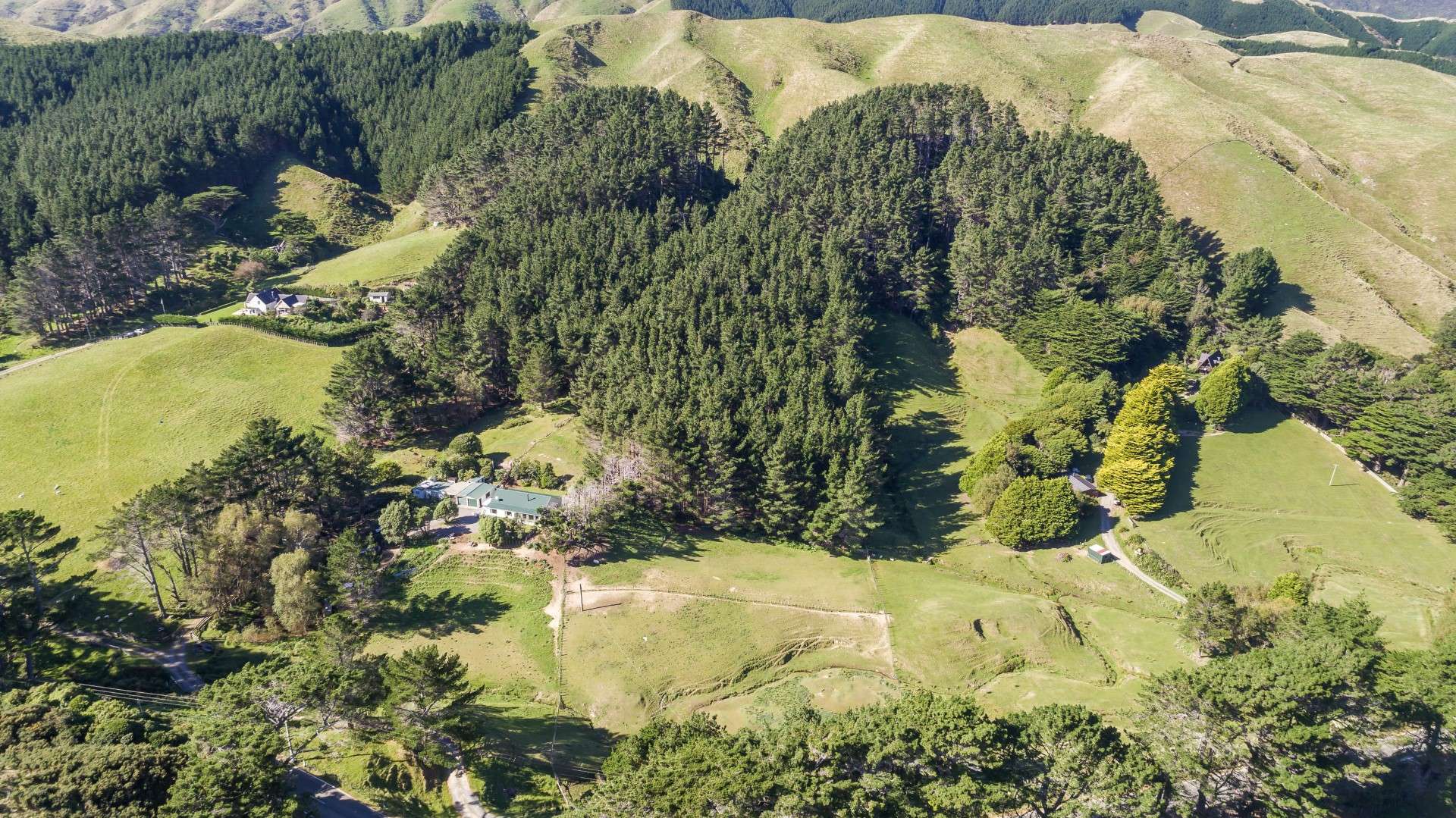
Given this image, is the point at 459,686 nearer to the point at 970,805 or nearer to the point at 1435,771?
the point at 970,805

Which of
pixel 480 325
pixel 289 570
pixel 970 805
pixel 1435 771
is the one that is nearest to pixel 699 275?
pixel 480 325

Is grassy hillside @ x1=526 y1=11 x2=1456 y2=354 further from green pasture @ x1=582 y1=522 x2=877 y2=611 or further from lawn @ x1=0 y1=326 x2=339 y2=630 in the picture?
lawn @ x1=0 y1=326 x2=339 y2=630

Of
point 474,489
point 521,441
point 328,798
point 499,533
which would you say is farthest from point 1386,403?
point 328,798

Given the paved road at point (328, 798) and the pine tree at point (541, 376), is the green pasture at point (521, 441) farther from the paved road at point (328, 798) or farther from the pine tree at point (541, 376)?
the paved road at point (328, 798)

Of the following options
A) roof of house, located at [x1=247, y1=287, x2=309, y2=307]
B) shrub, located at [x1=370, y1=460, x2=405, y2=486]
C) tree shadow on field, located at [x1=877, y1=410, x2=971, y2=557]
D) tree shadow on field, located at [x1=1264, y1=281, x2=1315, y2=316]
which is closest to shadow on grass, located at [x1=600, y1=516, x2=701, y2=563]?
tree shadow on field, located at [x1=877, y1=410, x2=971, y2=557]

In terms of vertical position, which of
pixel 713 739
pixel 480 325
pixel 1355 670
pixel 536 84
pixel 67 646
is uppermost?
pixel 536 84
